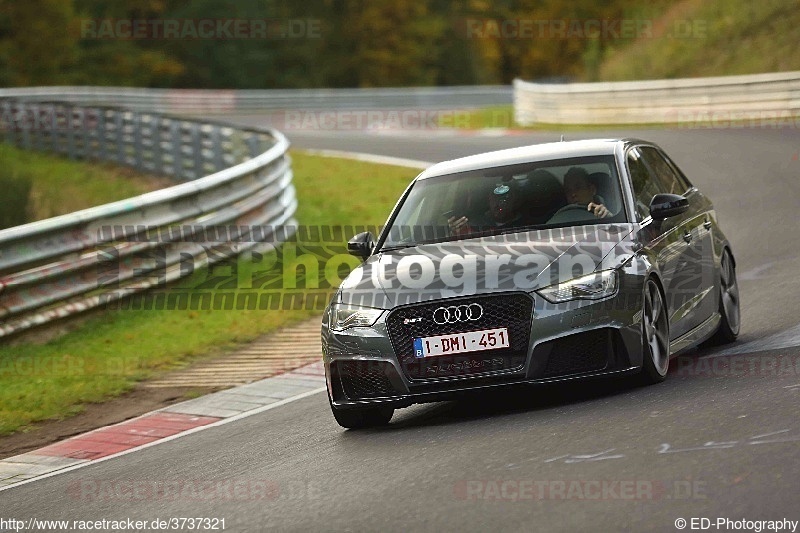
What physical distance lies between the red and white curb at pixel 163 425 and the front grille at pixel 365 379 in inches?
68.7

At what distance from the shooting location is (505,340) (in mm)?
7938

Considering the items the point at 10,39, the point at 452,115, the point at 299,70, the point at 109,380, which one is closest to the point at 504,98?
the point at 452,115

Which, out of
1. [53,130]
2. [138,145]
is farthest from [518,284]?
[53,130]

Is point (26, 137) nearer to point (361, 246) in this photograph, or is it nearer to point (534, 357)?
point (361, 246)

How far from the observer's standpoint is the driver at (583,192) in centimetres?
902

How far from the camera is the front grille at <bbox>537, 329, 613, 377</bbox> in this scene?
26.0 ft

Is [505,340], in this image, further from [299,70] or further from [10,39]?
[299,70]

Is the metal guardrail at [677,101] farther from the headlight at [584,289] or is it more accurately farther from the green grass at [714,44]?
the headlight at [584,289]

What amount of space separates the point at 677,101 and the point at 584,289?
2610 cm

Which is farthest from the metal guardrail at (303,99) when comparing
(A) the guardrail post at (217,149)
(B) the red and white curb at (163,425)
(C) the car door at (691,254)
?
(C) the car door at (691,254)

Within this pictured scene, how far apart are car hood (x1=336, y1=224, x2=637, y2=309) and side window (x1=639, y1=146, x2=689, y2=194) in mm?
1299

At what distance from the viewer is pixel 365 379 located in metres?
8.27

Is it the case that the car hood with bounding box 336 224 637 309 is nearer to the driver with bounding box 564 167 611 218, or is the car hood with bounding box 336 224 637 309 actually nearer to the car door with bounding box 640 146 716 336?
the driver with bounding box 564 167 611 218

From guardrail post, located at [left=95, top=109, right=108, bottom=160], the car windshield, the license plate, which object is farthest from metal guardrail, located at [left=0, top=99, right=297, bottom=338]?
the license plate
